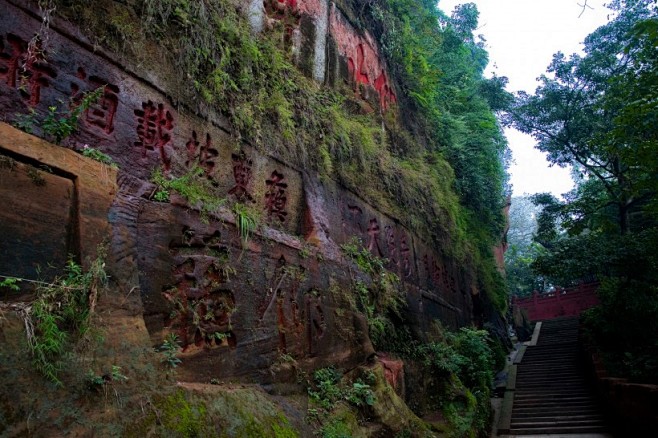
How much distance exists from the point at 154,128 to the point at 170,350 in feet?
6.54

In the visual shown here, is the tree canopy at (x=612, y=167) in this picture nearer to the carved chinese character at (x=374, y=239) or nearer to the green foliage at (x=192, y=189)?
the carved chinese character at (x=374, y=239)

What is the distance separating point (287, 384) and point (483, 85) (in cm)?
1765

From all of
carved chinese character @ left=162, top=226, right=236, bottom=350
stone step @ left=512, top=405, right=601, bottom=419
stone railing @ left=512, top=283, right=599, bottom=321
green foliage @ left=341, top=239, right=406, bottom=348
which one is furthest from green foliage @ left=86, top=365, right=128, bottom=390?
stone railing @ left=512, top=283, right=599, bottom=321

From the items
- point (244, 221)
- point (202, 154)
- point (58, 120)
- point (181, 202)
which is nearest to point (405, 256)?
point (244, 221)

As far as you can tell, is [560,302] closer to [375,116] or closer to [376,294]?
[375,116]

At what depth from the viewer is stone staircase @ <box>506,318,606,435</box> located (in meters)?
10.0

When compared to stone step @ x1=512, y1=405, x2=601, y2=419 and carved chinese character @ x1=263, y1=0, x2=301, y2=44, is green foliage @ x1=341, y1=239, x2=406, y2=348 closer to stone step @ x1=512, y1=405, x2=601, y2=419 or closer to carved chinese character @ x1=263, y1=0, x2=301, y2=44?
carved chinese character @ x1=263, y1=0, x2=301, y2=44

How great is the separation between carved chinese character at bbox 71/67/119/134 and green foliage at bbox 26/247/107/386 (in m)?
1.17

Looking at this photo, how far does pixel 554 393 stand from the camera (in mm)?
12281

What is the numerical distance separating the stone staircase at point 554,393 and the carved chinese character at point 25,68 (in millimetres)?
10931

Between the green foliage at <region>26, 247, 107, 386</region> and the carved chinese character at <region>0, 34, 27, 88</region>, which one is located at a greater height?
the carved chinese character at <region>0, 34, 27, 88</region>

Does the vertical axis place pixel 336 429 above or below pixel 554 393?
above

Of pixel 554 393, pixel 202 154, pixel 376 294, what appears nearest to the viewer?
pixel 202 154

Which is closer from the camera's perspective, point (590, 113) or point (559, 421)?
point (559, 421)
